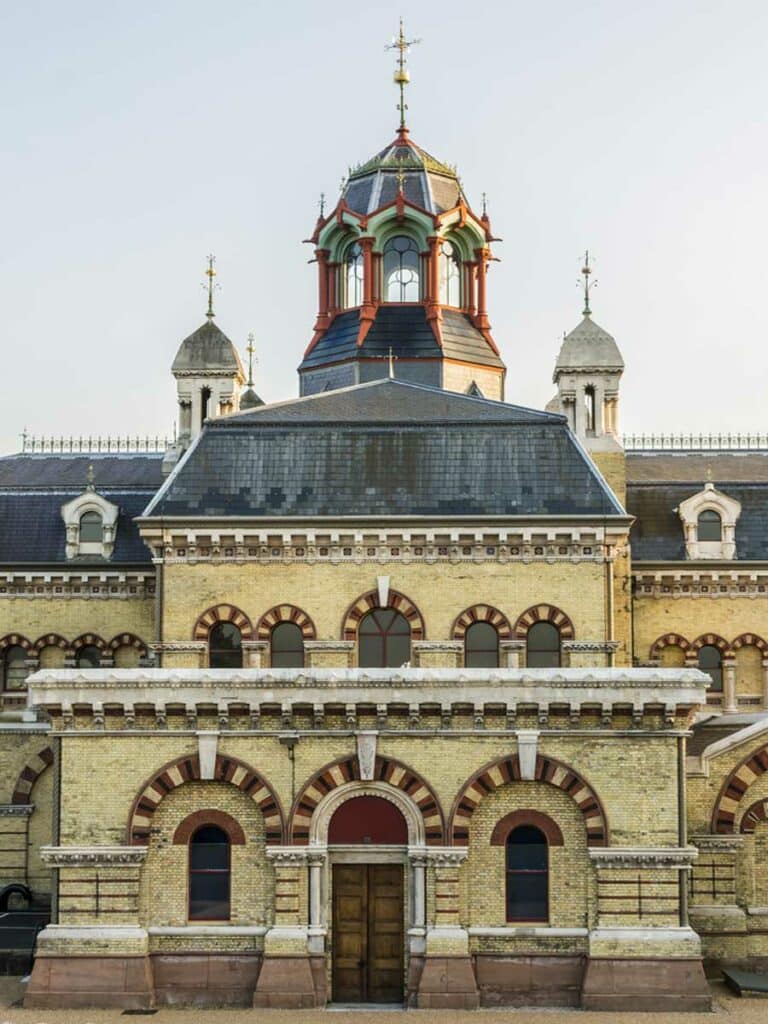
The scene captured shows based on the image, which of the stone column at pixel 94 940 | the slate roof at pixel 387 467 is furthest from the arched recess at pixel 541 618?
the stone column at pixel 94 940

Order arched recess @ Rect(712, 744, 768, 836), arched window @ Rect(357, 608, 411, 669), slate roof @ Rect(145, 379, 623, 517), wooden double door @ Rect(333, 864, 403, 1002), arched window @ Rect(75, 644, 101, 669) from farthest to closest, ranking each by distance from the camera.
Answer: arched window @ Rect(75, 644, 101, 669) < slate roof @ Rect(145, 379, 623, 517) < arched window @ Rect(357, 608, 411, 669) < arched recess @ Rect(712, 744, 768, 836) < wooden double door @ Rect(333, 864, 403, 1002)

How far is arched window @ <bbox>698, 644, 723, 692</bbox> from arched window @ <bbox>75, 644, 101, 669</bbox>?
1791 cm

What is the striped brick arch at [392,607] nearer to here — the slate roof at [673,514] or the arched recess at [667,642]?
the arched recess at [667,642]

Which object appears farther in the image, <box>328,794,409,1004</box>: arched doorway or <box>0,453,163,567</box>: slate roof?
<box>0,453,163,567</box>: slate roof

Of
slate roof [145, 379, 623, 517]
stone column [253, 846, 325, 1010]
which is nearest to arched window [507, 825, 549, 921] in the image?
stone column [253, 846, 325, 1010]

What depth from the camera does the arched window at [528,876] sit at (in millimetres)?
31984

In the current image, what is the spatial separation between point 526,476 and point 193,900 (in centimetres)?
1481

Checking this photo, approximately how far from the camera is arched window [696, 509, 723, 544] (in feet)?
158

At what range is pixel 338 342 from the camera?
55406 millimetres

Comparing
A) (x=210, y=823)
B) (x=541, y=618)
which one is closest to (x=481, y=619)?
(x=541, y=618)

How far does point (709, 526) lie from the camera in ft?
159

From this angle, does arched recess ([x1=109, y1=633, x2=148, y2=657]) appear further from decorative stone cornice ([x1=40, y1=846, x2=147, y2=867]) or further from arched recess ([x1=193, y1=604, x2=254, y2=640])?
decorative stone cornice ([x1=40, y1=846, x2=147, y2=867])

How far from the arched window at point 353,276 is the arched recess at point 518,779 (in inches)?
1081

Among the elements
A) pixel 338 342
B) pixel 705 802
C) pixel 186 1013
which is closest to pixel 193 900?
pixel 186 1013
